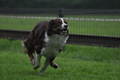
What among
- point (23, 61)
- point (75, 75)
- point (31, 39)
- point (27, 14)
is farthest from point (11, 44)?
point (75, 75)

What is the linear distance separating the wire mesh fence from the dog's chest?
489 cm

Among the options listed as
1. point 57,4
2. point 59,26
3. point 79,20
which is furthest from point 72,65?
point 57,4

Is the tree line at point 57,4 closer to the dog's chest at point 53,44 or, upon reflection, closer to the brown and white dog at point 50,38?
the brown and white dog at point 50,38

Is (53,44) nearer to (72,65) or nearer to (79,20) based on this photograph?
(72,65)

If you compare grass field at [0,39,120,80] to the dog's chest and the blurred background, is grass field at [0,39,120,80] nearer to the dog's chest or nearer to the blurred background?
the dog's chest

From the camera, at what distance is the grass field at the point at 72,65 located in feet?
28.1

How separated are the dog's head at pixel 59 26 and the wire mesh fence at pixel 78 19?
5144 millimetres

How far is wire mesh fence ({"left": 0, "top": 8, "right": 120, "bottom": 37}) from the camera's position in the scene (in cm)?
1323

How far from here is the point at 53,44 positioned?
843cm

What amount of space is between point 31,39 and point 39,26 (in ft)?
2.25

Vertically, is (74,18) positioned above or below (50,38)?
below

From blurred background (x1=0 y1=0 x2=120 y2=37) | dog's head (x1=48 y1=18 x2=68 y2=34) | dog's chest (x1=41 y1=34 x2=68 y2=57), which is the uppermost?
dog's head (x1=48 y1=18 x2=68 y2=34)

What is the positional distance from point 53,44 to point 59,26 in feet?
1.89

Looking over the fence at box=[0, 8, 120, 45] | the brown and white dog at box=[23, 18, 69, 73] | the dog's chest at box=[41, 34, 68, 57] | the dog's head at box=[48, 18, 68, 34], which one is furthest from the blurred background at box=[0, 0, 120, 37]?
the dog's head at box=[48, 18, 68, 34]
